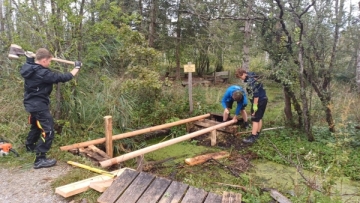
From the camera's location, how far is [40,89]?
11.2 feet

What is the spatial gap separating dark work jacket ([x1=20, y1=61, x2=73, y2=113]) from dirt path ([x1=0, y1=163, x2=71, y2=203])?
0.74 m

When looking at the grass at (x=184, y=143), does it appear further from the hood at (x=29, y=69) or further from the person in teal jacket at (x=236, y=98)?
the hood at (x=29, y=69)

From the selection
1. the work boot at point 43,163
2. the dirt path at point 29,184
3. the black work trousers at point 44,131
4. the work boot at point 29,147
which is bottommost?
the dirt path at point 29,184

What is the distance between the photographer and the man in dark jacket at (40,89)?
331cm

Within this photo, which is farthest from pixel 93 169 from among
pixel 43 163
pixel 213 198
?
pixel 213 198

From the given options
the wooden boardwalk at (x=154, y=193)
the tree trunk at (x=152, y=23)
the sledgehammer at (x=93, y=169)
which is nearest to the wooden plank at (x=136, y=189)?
the wooden boardwalk at (x=154, y=193)

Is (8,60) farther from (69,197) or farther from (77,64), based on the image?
(69,197)

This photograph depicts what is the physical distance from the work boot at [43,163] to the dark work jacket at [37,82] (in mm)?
628

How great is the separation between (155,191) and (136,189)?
0.64 ft

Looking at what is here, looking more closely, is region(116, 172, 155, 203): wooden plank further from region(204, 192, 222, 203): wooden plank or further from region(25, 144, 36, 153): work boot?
region(25, 144, 36, 153): work boot

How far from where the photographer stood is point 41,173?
10.9 ft

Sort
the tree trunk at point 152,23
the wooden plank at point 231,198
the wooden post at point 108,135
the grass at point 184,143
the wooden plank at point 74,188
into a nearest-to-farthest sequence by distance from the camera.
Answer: the wooden plank at point 231,198 → the wooden plank at point 74,188 → the grass at point 184,143 → the wooden post at point 108,135 → the tree trunk at point 152,23

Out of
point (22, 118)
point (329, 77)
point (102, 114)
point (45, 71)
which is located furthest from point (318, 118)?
point (22, 118)

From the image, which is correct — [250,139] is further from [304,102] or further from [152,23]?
[152,23]
